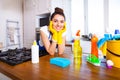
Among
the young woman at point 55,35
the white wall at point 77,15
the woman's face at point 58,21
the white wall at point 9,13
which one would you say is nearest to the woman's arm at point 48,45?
the young woman at point 55,35

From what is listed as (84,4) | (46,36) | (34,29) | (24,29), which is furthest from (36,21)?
(46,36)

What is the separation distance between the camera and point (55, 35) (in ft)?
4.37

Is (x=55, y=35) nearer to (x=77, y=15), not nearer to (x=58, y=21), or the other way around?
(x=58, y=21)

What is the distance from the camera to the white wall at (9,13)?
3.28 m

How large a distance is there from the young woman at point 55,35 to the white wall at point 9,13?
86.3 inches

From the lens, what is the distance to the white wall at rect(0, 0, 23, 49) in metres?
3.28

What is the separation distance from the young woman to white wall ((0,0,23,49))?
219cm

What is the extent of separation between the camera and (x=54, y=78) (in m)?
0.66

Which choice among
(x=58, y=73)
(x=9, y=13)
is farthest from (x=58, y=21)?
(x=9, y=13)

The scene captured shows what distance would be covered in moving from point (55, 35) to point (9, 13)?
2565mm

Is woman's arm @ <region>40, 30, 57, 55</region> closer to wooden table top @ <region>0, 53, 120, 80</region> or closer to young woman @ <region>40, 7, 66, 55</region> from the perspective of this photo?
young woman @ <region>40, 7, 66, 55</region>

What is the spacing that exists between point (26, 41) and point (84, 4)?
1830mm

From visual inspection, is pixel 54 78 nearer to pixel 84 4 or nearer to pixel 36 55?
pixel 36 55

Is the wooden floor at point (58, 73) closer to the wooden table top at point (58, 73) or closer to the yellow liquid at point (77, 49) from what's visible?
the wooden table top at point (58, 73)
